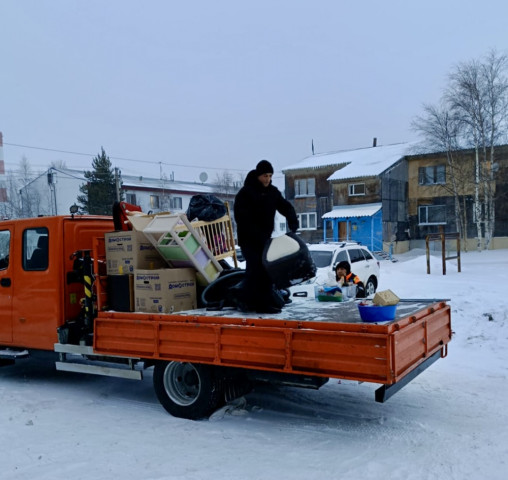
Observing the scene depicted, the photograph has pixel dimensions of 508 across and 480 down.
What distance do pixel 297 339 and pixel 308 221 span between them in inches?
1313

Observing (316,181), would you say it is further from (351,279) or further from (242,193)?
(242,193)

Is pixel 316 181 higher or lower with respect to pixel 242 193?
higher

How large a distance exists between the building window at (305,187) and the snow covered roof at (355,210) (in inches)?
160

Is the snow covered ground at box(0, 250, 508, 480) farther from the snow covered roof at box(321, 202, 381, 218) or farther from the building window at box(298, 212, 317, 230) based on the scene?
the building window at box(298, 212, 317, 230)

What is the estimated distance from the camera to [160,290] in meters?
5.63

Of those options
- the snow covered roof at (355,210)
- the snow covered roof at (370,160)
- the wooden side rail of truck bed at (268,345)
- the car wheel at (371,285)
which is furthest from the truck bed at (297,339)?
the snow covered roof at (370,160)

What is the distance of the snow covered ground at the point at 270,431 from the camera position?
399 centimetres

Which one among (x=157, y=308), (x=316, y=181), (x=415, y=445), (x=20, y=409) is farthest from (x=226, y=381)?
(x=316, y=181)

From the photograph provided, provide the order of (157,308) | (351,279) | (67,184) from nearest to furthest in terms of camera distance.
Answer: (157,308), (351,279), (67,184)

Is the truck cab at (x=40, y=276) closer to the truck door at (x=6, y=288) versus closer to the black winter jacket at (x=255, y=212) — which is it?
the truck door at (x=6, y=288)

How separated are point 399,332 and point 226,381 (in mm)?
2016

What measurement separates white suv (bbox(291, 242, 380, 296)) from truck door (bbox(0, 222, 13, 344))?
22.5 feet

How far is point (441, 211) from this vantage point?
107 feet

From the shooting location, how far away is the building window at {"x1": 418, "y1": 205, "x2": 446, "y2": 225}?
3250 cm
